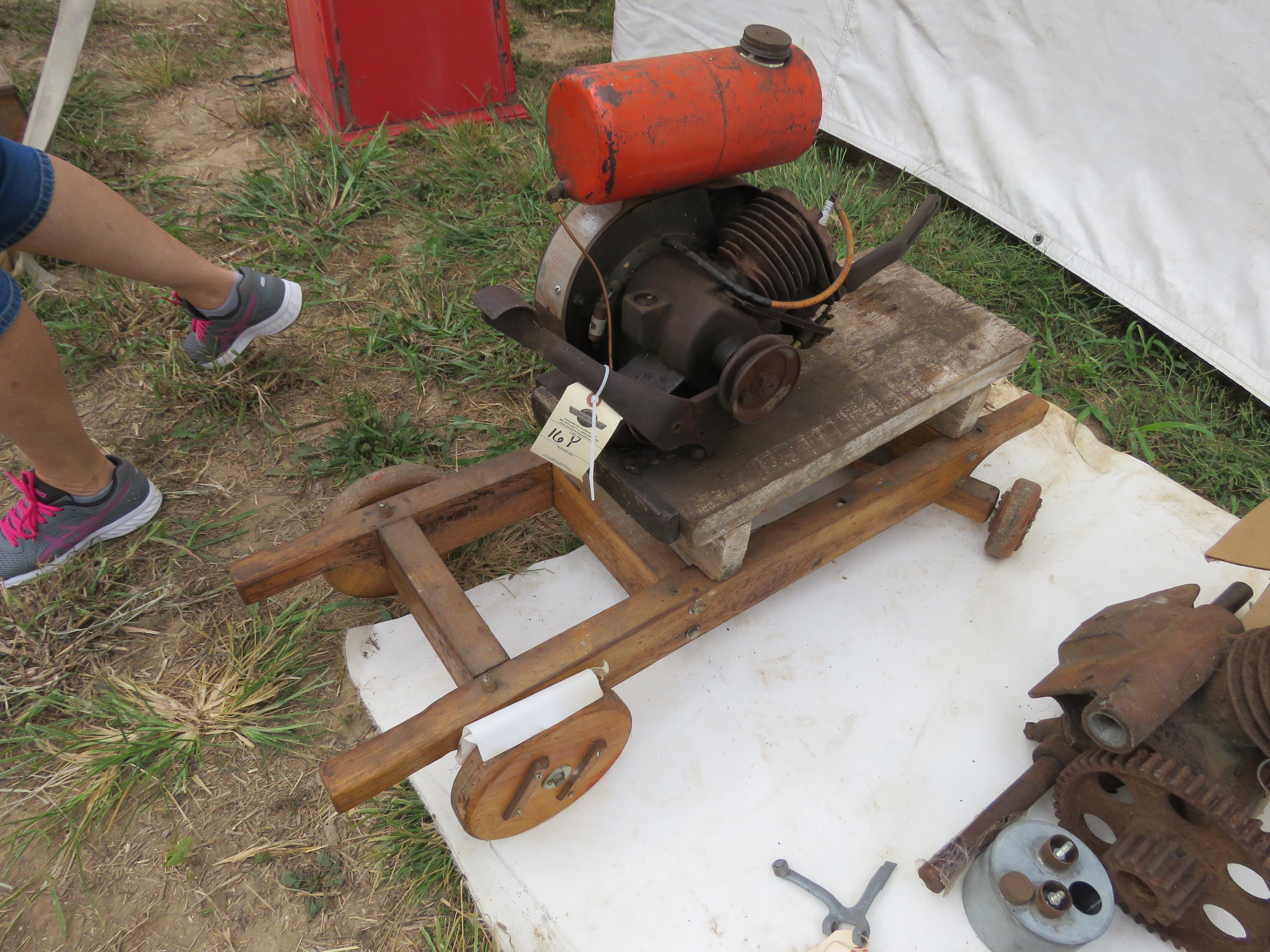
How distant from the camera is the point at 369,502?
1.61 meters

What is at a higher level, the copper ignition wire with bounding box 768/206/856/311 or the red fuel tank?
the red fuel tank

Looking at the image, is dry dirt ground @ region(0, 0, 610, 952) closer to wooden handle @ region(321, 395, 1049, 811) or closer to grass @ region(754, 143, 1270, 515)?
wooden handle @ region(321, 395, 1049, 811)

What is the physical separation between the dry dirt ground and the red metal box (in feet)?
1.38

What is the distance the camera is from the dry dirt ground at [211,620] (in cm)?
141

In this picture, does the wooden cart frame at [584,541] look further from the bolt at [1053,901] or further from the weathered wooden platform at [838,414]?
the bolt at [1053,901]

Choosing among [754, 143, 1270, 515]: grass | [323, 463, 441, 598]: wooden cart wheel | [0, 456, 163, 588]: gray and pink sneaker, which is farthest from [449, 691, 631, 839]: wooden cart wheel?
[754, 143, 1270, 515]: grass

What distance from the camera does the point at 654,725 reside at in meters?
1.60

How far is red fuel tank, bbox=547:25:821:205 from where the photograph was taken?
1.18 m

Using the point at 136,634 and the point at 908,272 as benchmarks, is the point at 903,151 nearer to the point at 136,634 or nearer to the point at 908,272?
the point at 908,272

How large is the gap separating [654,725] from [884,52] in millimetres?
2747

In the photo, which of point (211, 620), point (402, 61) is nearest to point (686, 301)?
point (211, 620)

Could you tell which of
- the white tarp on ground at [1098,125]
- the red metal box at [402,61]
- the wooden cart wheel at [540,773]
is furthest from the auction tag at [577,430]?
the red metal box at [402,61]

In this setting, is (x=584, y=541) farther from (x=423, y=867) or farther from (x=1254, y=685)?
(x=1254, y=685)

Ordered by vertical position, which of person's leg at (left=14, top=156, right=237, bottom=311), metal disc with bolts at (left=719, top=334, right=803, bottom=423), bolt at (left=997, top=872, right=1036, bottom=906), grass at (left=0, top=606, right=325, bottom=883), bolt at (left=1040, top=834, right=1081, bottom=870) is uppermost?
metal disc with bolts at (left=719, top=334, right=803, bottom=423)
